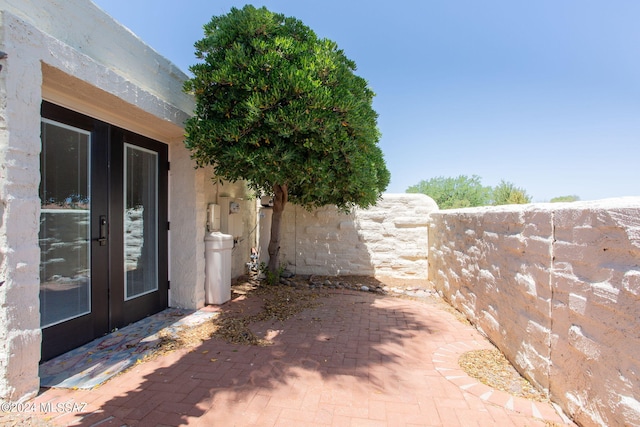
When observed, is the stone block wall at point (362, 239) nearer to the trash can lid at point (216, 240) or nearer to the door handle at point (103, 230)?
the trash can lid at point (216, 240)

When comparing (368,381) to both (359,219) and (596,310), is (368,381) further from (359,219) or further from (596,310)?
(359,219)

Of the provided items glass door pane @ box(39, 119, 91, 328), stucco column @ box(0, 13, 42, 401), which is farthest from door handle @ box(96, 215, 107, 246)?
stucco column @ box(0, 13, 42, 401)

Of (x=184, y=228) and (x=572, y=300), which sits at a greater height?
(x=184, y=228)

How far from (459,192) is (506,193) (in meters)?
3.79

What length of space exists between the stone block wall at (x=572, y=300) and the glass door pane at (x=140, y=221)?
428 centimetres

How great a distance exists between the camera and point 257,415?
2.20 m

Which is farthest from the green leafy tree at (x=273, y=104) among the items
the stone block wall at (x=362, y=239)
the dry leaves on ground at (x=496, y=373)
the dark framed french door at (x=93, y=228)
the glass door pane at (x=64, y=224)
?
the stone block wall at (x=362, y=239)

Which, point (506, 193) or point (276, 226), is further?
point (506, 193)

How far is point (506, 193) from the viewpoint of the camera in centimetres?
1541

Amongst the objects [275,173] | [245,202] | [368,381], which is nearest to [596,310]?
[368,381]

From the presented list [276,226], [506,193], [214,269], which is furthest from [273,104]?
[506,193]

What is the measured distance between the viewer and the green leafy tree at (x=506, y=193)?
1375cm

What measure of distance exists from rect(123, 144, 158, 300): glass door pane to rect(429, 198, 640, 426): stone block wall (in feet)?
14.0

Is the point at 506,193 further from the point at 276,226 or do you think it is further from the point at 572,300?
the point at 572,300
